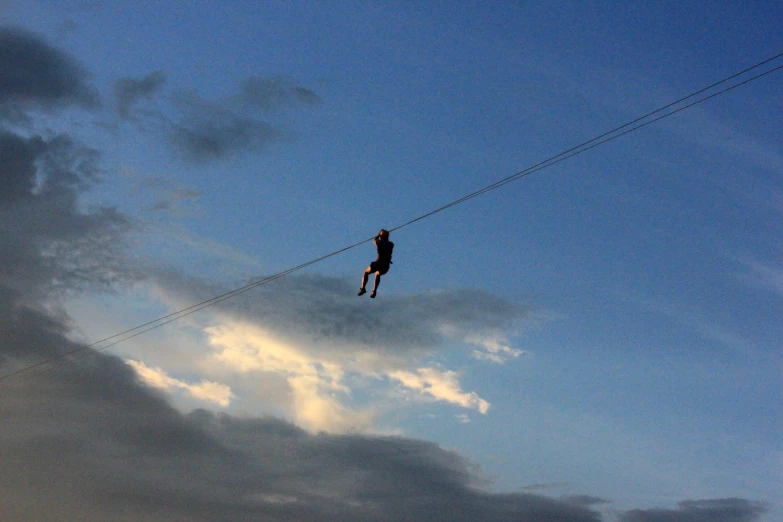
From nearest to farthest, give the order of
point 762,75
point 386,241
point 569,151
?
point 762,75
point 569,151
point 386,241

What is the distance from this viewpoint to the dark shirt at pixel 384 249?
34.7m

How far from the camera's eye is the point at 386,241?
3478 centimetres

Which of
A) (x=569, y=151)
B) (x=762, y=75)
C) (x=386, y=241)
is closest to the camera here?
(x=762, y=75)

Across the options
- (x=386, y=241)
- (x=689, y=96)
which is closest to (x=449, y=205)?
(x=386, y=241)

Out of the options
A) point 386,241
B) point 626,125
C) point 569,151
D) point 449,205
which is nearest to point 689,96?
point 626,125

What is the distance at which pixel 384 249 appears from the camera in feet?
114

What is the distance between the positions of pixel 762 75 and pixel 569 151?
5640mm

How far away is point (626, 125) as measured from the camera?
29.7 m

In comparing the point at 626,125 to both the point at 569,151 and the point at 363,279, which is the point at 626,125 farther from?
the point at 363,279

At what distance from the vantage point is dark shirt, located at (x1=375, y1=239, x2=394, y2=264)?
34.7 metres

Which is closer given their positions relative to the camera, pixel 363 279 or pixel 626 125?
pixel 626 125

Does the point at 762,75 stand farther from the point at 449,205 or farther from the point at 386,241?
the point at 386,241

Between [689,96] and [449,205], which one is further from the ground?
[689,96]

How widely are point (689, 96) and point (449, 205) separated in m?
7.53
